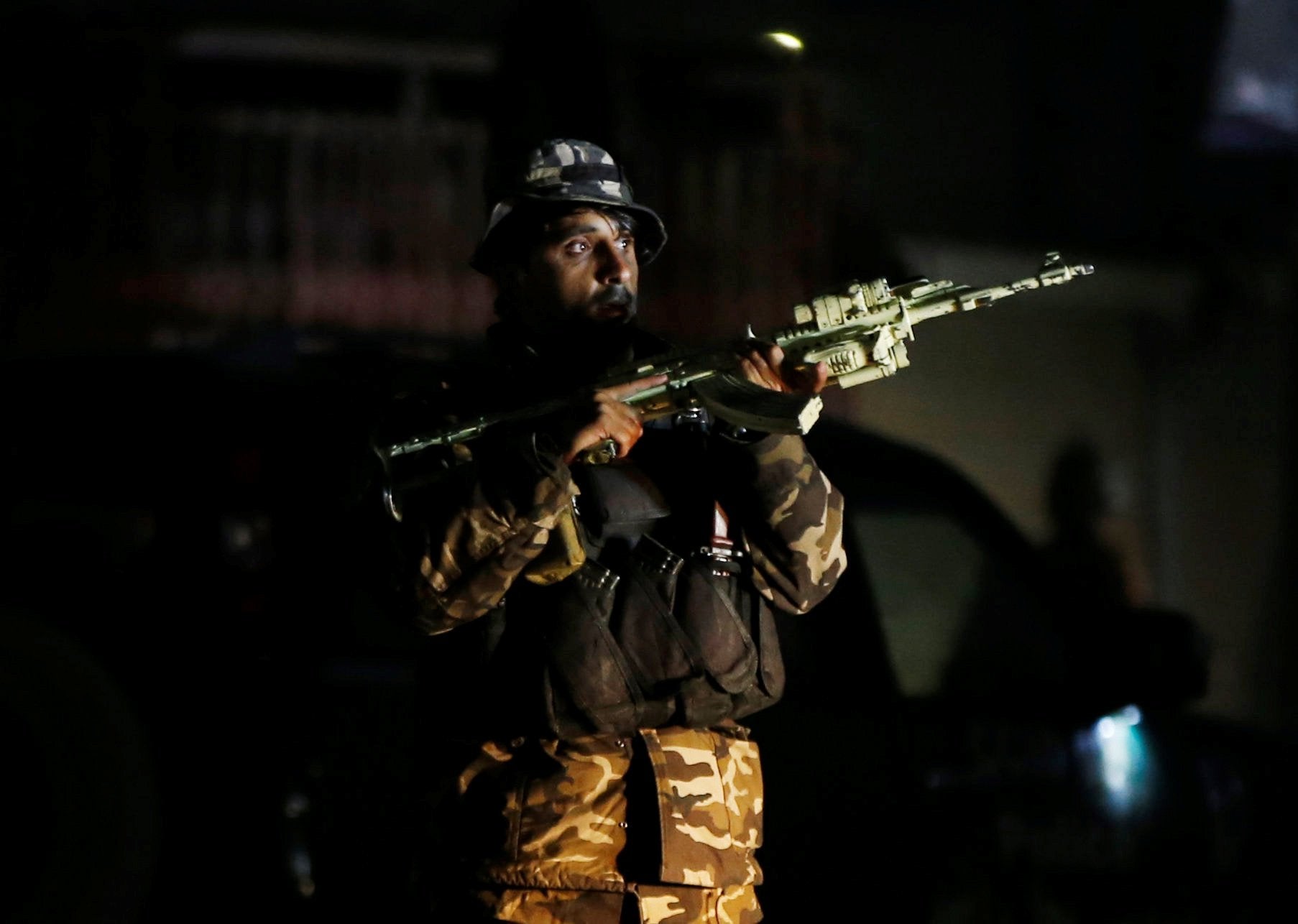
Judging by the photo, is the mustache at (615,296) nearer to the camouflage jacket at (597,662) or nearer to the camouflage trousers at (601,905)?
the camouflage jacket at (597,662)

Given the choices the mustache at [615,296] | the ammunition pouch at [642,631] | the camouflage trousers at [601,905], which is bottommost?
the camouflage trousers at [601,905]

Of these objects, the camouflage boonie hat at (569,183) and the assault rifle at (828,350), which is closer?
the assault rifle at (828,350)

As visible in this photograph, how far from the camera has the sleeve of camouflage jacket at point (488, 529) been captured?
93.6 inches

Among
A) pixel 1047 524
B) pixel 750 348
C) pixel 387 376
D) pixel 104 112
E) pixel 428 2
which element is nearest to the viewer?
pixel 750 348

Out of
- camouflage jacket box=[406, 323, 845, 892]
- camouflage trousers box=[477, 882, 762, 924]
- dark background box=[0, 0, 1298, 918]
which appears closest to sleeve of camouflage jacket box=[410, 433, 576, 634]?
camouflage jacket box=[406, 323, 845, 892]

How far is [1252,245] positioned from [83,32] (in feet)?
21.7

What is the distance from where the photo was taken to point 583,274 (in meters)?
2.68

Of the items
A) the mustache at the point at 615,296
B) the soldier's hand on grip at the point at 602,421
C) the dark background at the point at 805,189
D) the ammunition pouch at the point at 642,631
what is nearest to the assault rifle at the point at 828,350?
the soldier's hand on grip at the point at 602,421

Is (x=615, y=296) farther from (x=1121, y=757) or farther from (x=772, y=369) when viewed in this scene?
(x=1121, y=757)

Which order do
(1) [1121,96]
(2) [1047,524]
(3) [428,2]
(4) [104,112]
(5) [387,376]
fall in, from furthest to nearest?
(1) [1121,96]
(3) [428,2]
(4) [104,112]
(2) [1047,524]
(5) [387,376]

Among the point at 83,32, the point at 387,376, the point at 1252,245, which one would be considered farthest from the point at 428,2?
the point at 387,376

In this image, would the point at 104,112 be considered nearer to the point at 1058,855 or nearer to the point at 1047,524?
the point at 1047,524

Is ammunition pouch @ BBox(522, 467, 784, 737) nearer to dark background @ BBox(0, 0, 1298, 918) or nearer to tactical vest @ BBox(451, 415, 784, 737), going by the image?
tactical vest @ BBox(451, 415, 784, 737)

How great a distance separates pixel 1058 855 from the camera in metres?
4.30
